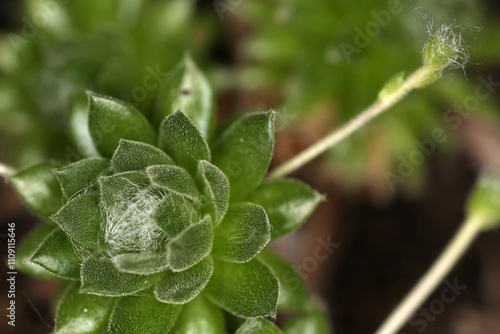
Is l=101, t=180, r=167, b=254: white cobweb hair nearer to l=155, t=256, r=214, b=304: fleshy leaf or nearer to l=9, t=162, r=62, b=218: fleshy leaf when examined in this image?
l=155, t=256, r=214, b=304: fleshy leaf

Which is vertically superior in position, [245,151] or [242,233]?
[245,151]

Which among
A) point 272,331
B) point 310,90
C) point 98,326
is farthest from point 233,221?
point 310,90

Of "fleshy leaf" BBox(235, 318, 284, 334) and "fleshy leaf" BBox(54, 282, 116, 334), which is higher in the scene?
"fleshy leaf" BBox(235, 318, 284, 334)

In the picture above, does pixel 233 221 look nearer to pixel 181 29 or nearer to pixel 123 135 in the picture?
pixel 123 135

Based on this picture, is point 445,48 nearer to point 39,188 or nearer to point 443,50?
point 443,50

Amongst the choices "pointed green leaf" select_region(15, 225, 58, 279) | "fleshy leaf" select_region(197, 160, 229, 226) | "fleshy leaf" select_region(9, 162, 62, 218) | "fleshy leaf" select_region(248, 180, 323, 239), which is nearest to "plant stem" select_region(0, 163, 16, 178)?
"fleshy leaf" select_region(9, 162, 62, 218)

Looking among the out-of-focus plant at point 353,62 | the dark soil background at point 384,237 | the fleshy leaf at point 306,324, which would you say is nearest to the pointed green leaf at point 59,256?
the fleshy leaf at point 306,324

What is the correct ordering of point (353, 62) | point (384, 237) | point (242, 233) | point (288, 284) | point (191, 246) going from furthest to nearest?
point (384, 237) < point (353, 62) < point (288, 284) < point (242, 233) < point (191, 246)

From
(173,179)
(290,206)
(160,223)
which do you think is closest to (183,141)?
(173,179)

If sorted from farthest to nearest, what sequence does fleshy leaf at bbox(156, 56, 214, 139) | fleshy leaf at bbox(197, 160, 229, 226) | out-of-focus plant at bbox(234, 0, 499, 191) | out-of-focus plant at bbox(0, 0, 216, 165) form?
out-of-focus plant at bbox(234, 0, 499, 191) < out-of-focus plant at bbox(0, 0, 216, 165) < fleshy leaf at bbox(156, 56, 214, 139) < fleshy leaf at bbox(197, 160, 229, 226)
